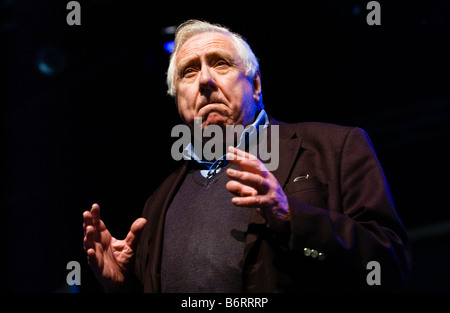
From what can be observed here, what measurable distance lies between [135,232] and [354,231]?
3.07ft

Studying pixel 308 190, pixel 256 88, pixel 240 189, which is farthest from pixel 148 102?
pixel 240 189

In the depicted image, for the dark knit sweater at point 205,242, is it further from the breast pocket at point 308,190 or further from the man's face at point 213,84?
the man's face at point 213,84

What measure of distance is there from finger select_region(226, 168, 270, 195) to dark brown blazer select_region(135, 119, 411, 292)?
0.12m

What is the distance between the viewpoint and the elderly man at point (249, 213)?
1.48m

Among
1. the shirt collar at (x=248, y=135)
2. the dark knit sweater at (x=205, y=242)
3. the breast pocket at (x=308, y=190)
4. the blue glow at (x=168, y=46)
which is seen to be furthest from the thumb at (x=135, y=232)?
the blue glow at (x=168, y=46)

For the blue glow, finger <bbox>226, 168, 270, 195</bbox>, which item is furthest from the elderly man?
the blue glow

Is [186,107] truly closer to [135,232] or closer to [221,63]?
[221,63]

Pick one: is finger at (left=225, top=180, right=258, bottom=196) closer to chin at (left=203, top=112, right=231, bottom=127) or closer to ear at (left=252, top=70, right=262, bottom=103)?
chin at (left=203, top=112, right=231, bottom=127)

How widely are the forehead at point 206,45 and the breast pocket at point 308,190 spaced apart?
33.0 inches

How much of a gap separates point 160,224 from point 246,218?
17.7 inches

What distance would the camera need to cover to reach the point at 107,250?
6.60ft
